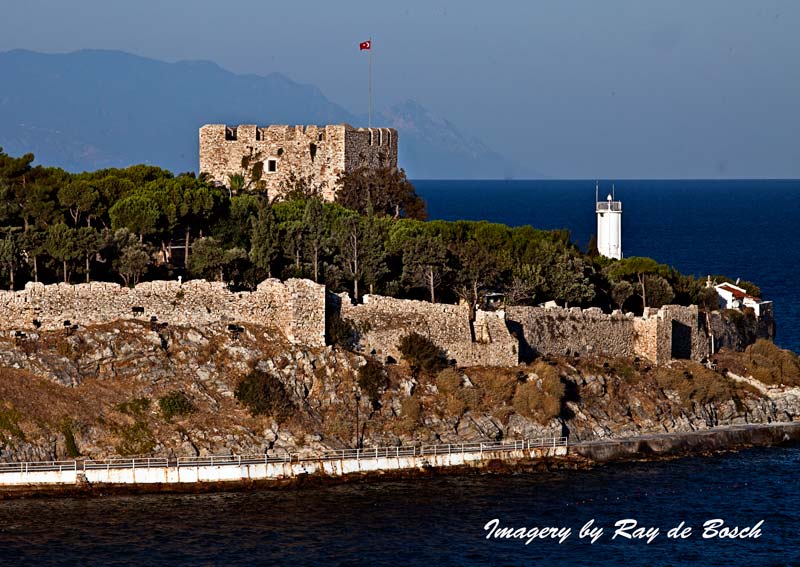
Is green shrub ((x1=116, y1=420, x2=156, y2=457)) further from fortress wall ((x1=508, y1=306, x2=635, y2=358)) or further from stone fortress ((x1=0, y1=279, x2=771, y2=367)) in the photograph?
fortress wall ((x1=508, y1=306, x2=635, y2=358))

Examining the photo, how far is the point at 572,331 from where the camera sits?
66938mm

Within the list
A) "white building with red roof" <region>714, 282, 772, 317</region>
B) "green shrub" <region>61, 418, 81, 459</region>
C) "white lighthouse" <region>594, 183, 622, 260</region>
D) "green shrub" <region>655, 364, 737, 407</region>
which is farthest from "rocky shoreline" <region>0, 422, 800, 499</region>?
"white lighthouse" <region>594, 183, 622, 260</region>

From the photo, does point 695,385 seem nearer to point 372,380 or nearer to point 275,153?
point 372,380

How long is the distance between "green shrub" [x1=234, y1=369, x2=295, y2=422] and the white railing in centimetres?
207

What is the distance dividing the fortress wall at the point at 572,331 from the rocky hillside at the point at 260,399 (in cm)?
151

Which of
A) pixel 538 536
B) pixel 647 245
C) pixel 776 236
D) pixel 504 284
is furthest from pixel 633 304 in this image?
pixel 776 236

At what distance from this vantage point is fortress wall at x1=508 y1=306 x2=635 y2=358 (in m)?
65.4

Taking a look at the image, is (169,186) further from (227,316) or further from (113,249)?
(227,316)

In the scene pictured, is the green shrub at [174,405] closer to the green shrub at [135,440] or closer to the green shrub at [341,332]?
the green shrub at [135,440]

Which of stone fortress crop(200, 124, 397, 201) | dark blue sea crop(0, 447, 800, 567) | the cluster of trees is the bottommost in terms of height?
dark blue sea crop(0, 447, 800, 567)

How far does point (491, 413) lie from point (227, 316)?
35.5 feet

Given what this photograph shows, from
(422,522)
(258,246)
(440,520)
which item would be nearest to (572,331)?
(258,246)

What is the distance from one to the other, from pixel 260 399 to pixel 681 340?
22775 millimetres

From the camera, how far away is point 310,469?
2169 inches
